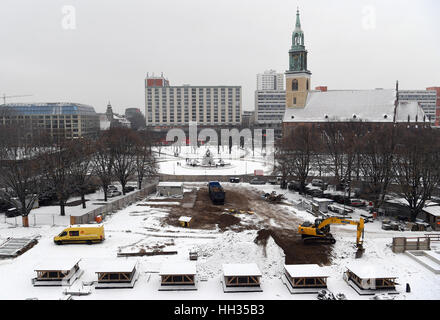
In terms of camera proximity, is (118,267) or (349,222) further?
(349,222)

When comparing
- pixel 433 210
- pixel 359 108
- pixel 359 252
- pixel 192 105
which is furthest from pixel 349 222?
pixel 192 105

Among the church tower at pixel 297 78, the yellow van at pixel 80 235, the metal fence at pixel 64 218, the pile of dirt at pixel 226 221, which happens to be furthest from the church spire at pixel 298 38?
the yellow van at pixel 80 235

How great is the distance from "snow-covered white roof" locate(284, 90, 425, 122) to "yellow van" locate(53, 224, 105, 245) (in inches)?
2509

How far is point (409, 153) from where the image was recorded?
34.8 metres

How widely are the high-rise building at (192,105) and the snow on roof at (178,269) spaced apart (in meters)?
158

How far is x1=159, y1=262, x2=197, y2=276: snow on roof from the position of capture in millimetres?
18672

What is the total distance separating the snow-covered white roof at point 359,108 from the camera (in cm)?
8018

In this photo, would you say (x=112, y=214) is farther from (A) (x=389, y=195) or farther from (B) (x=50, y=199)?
(A) (x=389, y=195)

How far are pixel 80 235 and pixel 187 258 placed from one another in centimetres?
856

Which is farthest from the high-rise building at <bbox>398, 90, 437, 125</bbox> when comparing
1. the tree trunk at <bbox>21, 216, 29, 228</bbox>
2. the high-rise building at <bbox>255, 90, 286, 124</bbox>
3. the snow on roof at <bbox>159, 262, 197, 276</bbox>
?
the snow on roof at <bbox>159, 262, 197, 276</bbox>

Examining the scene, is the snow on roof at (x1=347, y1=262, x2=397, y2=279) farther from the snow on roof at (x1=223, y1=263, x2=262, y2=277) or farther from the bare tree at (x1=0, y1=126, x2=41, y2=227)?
the bare tree at (x1=0, y1=126, x2=41, y2=227)

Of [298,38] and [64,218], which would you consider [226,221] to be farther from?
[298,38]

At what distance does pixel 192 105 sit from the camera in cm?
17975
